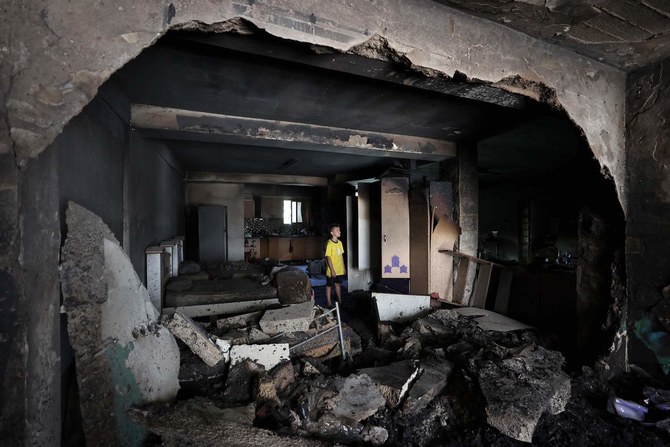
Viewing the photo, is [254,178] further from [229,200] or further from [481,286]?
[481,286]

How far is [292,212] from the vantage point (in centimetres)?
1392

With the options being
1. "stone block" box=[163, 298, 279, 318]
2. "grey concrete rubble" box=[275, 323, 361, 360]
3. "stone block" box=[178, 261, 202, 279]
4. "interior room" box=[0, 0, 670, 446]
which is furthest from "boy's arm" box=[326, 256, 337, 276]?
"stone block" box=[178, 261, 202, 279]

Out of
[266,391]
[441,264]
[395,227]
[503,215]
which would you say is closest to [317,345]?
[266,391]

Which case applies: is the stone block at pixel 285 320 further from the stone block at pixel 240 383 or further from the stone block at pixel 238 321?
the stone block at pixel 240 383

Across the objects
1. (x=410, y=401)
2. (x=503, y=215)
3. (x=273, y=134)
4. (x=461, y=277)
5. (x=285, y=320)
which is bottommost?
(x=410, y=401)

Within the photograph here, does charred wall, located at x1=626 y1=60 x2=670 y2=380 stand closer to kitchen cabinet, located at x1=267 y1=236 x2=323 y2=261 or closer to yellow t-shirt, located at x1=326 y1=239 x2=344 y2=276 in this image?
yellow t-shirt, located at x1=326 y1=239 x2=344 y2=276

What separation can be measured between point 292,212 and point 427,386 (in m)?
11.7

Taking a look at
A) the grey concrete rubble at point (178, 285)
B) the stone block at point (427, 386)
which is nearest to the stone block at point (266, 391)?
the stone block at point (427, 386)

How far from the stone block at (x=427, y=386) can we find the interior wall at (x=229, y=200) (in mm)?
7349

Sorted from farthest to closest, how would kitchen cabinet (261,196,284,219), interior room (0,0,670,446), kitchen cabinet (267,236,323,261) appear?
kitchen cabinet (261,196,284,219)
kitchen cabinet (267,236,323,261)
interior room (0,0,670,446)

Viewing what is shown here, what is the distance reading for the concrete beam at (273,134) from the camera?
3.64 metres

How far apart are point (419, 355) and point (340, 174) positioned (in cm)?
640

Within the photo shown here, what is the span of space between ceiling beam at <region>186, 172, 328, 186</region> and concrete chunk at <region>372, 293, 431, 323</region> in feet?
18.0

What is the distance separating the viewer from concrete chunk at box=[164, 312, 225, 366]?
278 cm
